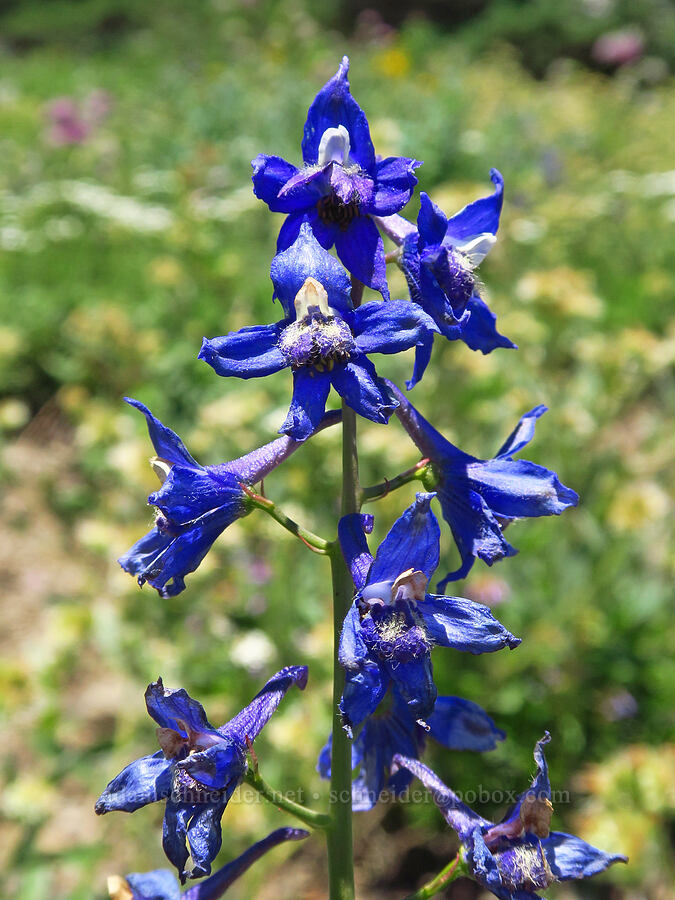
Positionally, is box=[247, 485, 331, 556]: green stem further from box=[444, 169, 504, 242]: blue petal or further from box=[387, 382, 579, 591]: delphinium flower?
box=[444, 169, 504, 242]: blue petal

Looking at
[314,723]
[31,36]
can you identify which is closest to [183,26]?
[31,36]

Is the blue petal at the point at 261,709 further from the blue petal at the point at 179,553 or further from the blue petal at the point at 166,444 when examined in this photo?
the blue petal at the point at 166,444

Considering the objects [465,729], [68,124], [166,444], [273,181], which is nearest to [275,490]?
[465,729]

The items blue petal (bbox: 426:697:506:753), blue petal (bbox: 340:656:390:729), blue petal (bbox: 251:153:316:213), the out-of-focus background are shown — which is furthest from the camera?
the out-of-focus background

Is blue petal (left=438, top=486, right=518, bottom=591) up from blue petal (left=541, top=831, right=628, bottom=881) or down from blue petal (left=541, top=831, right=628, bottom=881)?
up

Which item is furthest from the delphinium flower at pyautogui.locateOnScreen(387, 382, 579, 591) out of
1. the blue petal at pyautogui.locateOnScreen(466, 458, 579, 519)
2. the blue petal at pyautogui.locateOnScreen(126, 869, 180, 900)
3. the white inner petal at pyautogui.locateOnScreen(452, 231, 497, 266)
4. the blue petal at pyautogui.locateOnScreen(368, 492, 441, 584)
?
the blue petal at pyautogui.locateOnScreen(126, 869, 180, 900)
